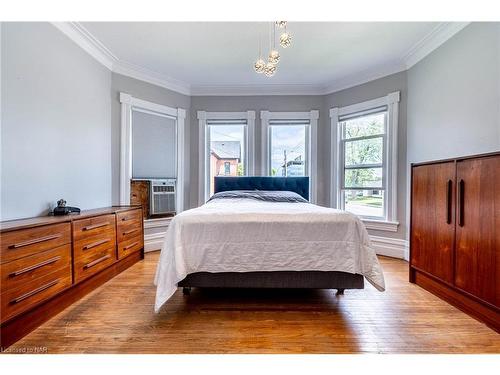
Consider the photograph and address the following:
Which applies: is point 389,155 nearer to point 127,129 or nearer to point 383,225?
point 383,225

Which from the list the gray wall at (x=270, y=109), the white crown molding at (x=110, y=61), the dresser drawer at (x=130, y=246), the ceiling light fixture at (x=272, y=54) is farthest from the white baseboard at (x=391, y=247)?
the white crown molding at (x=110, y=61)

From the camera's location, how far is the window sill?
3.41m

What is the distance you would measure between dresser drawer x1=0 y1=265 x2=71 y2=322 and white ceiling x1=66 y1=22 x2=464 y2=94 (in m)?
2.52

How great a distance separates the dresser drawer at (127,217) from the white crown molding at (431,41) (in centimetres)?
405

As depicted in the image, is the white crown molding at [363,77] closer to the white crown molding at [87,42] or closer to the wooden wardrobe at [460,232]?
the wooden wardrobe at [460,232]

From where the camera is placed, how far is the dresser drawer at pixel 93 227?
6.82ft

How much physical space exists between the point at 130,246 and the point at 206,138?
213 cm

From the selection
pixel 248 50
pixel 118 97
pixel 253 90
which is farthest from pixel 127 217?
pixel 253 90

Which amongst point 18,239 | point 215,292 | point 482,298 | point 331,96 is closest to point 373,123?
point 331,96

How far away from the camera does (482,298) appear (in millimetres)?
1756

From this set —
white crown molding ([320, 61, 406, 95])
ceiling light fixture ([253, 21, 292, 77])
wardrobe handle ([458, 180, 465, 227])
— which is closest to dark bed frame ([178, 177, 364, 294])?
wardrobe handle ([458, 180, 465, 227])
